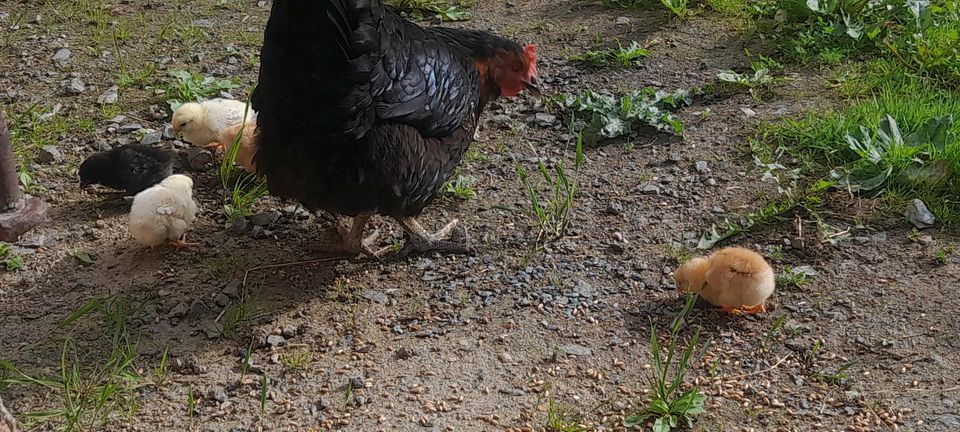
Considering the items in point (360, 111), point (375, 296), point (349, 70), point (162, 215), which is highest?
point (349, 70)

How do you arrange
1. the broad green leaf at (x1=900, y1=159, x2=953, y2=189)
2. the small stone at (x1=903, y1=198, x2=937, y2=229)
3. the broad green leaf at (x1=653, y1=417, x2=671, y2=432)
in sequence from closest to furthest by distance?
the broad green leaf at (x1=653, y1=417, x2=671, y2=432), the small stone at (x1=903, y1=198, x2=937, y2=229), the broad green leaf at (x1=900, y1=159, x2=953, y2=189)

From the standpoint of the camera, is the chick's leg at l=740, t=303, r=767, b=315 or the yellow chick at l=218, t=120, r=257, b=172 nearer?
the chick's leg at l=740, t=303, r=767, b=315

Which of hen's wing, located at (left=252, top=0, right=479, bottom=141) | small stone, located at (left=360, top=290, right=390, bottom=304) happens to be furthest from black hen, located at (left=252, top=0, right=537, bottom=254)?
small stone, located at (left=360, top=290, right=390, bottom=304)

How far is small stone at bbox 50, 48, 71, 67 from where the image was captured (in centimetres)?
592

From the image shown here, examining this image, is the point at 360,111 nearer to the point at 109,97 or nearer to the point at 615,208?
the point at 615,208

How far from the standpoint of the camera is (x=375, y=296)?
13.0ft

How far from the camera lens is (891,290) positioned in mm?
3797

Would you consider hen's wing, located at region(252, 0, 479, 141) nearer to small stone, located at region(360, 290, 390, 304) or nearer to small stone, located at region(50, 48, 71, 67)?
small stone, located at region(360, 290, 390, 304)

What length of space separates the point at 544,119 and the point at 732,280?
2.17 m

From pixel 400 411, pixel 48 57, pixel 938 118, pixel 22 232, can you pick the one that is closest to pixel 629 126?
pixel 938 118

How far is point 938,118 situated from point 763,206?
115 cm

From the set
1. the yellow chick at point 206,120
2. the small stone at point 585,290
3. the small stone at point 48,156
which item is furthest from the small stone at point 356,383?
the small stone at point 48,156

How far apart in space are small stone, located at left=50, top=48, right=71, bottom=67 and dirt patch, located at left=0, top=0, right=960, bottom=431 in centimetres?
55

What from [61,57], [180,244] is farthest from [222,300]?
[61,57]
